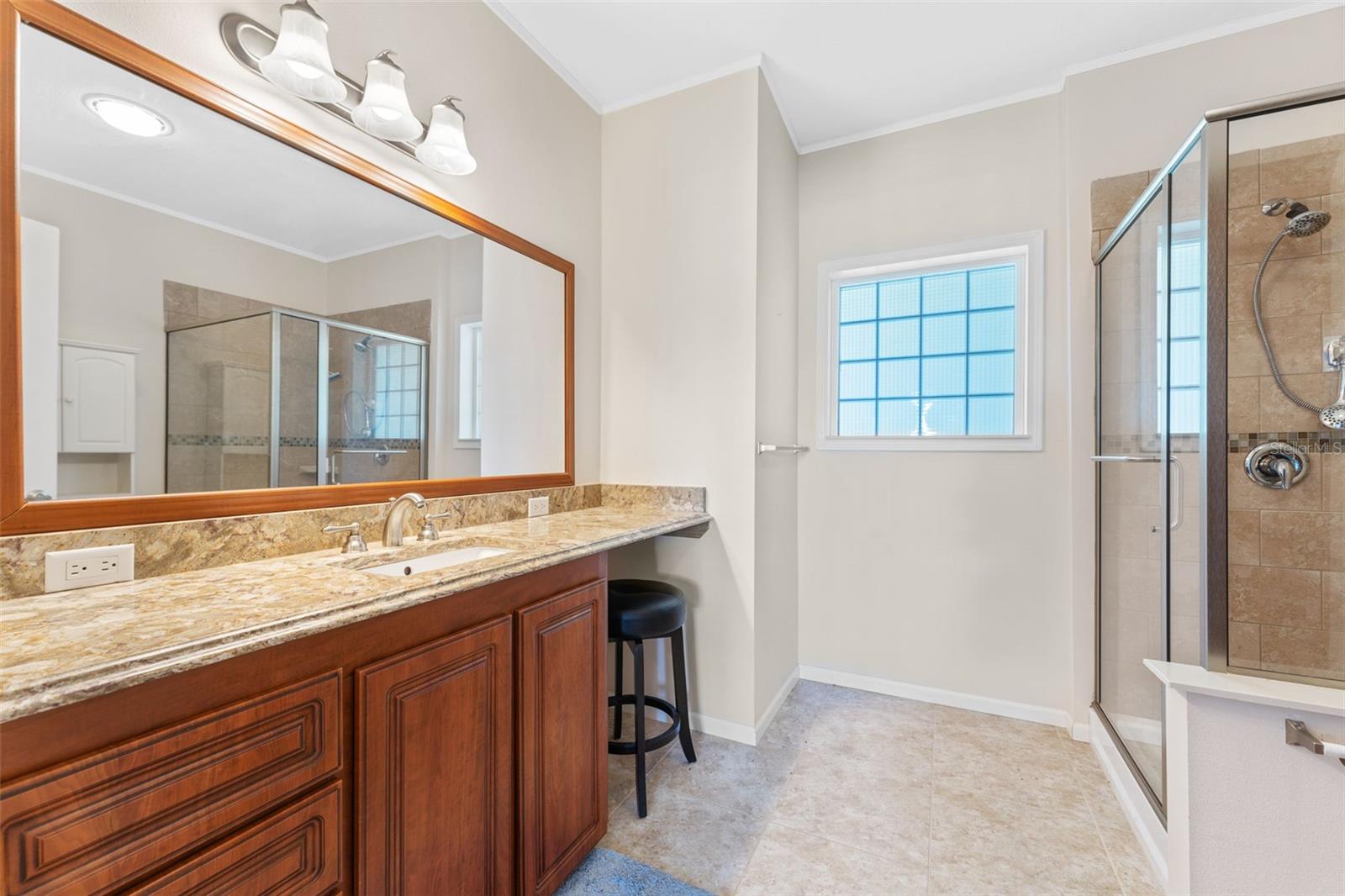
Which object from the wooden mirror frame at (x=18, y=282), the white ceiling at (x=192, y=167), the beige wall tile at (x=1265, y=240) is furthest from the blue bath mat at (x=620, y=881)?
the beige wall tile at (x=1265, y=240)

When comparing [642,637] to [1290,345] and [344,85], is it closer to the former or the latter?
[344,85]

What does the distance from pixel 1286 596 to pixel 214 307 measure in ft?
10.5

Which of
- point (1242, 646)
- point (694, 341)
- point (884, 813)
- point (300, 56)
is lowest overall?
point (884, 813)

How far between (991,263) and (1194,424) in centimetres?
137

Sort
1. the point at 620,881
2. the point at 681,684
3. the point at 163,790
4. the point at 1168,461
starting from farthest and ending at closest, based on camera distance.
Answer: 1. the point at 681,684
2. the point at 1168,461
3. the point at 620,881
4. the point at 163,790

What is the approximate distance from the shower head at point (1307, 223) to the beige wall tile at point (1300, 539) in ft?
3.10

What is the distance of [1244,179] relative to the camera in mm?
1632

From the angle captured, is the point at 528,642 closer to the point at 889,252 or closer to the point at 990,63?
the point at 889,252

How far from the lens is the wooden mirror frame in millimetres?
958

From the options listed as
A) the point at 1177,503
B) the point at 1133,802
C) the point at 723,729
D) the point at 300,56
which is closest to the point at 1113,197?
the point at 1177,503

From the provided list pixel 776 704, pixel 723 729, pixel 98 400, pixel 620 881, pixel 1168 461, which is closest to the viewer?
pixel 98 400

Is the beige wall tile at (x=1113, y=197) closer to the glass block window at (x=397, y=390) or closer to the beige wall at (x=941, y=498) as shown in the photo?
the beige wall at (x=941, y=498)

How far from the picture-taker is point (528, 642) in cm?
133

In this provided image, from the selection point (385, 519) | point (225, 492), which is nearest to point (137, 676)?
point (225, 492)
